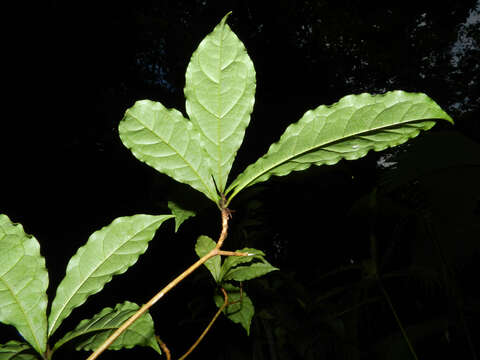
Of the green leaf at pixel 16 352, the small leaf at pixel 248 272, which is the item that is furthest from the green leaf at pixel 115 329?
the small leaf at pixel 248 272

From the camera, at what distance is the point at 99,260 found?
0.28 meters

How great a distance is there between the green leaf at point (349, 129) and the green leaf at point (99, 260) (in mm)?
117

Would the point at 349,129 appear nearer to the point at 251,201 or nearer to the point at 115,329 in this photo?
the point at 115,329

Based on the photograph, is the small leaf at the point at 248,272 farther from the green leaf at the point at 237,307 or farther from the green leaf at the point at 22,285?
the green leaf at the point at 22,285

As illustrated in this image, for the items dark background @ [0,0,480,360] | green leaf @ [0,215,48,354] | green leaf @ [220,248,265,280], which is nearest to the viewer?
green leaf @ [0,215,48,354]

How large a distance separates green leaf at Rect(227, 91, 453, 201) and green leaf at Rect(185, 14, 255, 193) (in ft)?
0.13

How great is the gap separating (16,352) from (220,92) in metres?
0.31

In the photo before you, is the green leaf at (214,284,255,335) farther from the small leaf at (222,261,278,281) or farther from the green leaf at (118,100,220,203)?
the green leaf at (118,100,220,203)

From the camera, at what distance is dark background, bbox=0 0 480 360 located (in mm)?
972

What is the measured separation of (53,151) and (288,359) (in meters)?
1.64

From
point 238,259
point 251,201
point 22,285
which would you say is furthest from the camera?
point 251,201

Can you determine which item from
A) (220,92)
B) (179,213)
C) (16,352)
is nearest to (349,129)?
(220,92)

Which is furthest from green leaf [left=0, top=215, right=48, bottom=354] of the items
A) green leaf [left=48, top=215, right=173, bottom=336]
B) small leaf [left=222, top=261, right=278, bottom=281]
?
small leaf [left=222, top=261, right=278, bottom=281]

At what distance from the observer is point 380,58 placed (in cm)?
435
